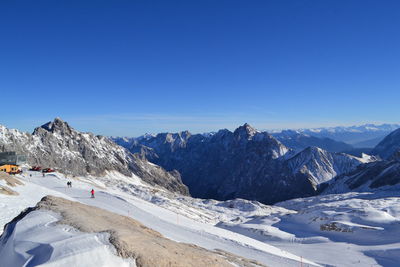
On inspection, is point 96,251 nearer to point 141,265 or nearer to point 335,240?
point 141,265

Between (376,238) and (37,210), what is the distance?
144ft

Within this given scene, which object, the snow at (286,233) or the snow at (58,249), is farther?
the snow at (286,233)

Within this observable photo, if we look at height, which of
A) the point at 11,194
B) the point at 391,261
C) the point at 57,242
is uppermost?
the point at 57,242

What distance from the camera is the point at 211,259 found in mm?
14289

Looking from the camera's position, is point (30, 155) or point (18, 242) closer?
point (18, 242)

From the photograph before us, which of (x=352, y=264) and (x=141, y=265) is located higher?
(x=141, y=265)

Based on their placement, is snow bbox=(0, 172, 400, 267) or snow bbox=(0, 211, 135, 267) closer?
snow bbox=(0, 211, 135, 267)

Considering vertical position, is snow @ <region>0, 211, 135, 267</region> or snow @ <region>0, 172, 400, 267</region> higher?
snow @ <region>0, 211, 135, 267</region>

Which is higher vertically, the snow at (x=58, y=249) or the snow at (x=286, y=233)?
the snow at (x=58, y=249)

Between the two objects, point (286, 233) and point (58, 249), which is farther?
point (286, 233)

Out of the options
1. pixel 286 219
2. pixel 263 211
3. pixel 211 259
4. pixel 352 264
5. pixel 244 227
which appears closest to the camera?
pixel 211 259

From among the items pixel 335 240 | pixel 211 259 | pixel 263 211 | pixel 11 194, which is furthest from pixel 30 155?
pixel 211 259

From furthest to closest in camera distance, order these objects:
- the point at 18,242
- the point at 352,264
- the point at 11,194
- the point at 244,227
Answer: the point at 244,227
the point at 11,194
the point at 352,264
the point at 18,242

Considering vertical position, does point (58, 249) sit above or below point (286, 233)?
above
